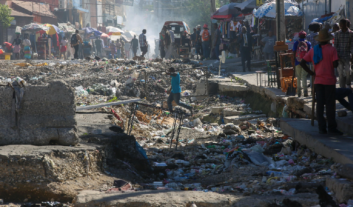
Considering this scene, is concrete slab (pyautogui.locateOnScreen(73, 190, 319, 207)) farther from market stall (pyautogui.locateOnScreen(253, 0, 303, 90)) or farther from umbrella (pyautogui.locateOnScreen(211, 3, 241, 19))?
umbrella (pyautogui.locateOnScreen(211, 3, 241, 19))

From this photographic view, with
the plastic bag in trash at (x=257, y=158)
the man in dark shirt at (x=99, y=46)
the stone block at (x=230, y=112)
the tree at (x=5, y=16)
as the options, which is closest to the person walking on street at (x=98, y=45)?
the man in dark shirt at (x=99, y=46)

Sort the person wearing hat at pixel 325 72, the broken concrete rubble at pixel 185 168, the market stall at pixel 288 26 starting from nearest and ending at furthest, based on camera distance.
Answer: the broken concrete rubble at pixel 185 168 → the person wearing hat at pixel 325 72 → the market stall at pixel 288 26

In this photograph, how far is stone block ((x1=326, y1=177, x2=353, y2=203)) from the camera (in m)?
3.29

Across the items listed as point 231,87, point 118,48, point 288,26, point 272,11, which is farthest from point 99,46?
point 231,87

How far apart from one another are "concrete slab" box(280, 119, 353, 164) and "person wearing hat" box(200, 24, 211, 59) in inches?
595

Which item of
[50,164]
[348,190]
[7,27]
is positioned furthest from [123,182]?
[7,27]

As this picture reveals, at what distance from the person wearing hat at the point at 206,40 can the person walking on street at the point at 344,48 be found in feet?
44.5

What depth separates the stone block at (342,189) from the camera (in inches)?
129

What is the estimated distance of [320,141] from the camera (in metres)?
4.93

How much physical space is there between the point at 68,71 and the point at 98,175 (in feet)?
41.5

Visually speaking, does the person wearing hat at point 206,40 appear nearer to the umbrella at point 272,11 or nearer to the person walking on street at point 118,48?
the umbrella at point 272,11

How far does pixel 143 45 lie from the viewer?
21.9 meters

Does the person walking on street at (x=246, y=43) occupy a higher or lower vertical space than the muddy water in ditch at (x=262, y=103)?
higher

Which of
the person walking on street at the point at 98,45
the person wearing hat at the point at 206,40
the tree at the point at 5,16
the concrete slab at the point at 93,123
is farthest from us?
the person walking on street at the point at 98,45
